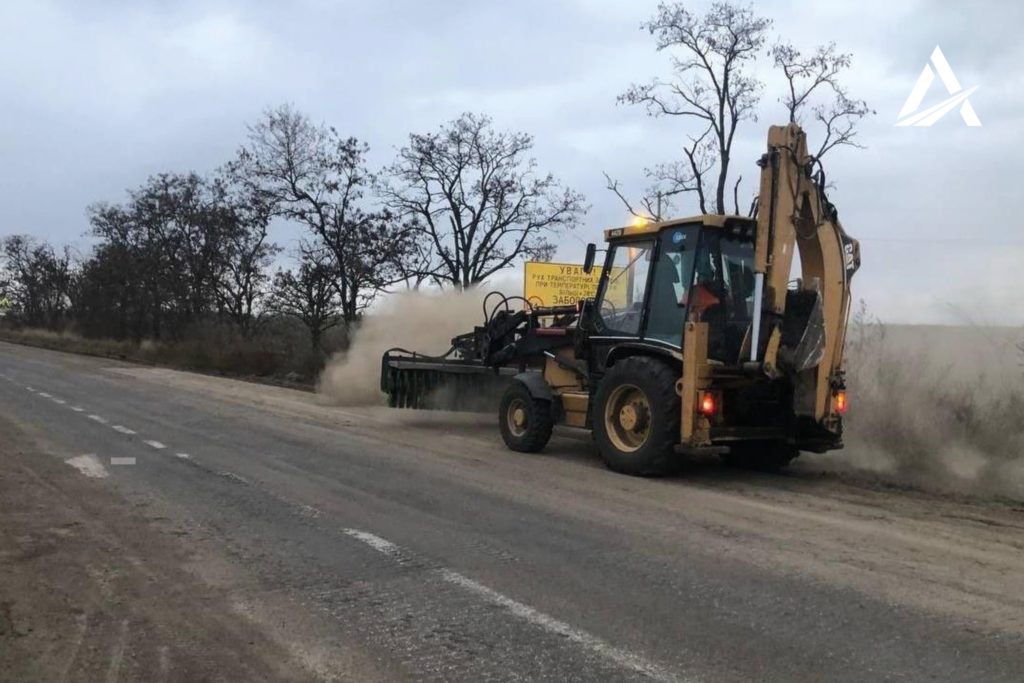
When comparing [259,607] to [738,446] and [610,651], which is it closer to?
[610,651]

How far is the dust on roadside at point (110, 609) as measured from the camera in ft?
13.8

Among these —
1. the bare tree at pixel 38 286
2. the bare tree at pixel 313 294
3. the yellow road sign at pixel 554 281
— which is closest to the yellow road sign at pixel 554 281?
the yellow road sign at pixel 554 281

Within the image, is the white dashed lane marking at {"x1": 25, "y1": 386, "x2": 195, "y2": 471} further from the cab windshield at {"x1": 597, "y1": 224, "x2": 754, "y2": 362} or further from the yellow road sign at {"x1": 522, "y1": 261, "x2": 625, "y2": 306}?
the yellow road sign at {"x1": 522, "y1": 261, "x2": 625, "y2": 306}

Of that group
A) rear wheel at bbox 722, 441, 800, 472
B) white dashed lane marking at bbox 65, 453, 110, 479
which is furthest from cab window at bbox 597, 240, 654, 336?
white dashed lane marking at bbox 65, 453, 110, 479

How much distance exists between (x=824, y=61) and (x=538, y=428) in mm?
19931

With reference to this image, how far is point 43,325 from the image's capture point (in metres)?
63.4

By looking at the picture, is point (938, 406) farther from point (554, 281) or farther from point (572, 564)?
point (554, 281)

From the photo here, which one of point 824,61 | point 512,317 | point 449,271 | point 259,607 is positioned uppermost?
point 824,61

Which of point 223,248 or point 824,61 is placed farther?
point 223,248

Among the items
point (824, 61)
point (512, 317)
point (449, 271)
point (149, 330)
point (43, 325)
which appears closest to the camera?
point (512, 317)

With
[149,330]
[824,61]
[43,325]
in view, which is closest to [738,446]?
[824,61]

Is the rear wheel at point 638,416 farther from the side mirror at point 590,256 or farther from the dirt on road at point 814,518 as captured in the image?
the side mirror at point 590,256

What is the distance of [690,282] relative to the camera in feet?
30.9

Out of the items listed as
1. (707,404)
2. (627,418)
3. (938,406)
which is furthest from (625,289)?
(938,406)
